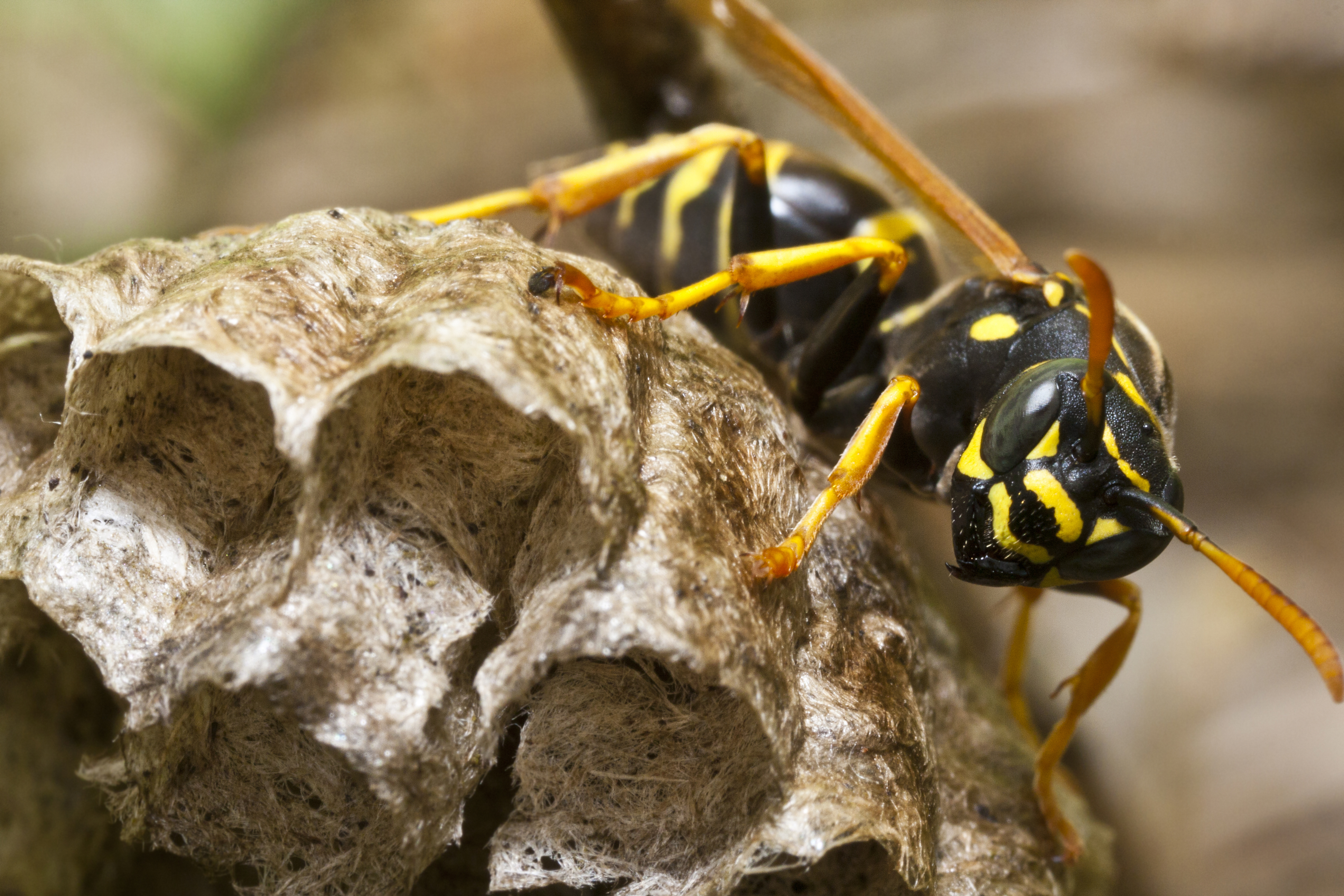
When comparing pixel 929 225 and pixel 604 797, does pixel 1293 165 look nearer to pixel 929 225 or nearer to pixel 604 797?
pixel 929 225

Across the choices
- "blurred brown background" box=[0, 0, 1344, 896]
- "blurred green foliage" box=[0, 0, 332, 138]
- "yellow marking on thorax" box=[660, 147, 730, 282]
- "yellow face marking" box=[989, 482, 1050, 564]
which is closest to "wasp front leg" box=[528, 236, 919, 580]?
"yellow face marking" box=[989, 482, 1050, 564]

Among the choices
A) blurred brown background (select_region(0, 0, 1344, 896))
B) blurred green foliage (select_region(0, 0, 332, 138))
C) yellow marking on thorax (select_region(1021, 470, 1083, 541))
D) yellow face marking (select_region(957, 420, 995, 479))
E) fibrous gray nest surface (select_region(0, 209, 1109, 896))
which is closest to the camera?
fibrous gray nest surface (select_region(0, 209, 1109, 896))

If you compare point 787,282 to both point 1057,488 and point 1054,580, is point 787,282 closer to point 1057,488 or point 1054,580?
point 1057,488

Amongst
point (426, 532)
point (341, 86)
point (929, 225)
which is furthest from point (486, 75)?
point (426, 532)

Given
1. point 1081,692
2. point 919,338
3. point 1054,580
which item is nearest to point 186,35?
point 919,338

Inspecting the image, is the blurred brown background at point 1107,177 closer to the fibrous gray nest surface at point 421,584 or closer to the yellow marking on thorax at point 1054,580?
the yellow marking on thorax at point 1054,580

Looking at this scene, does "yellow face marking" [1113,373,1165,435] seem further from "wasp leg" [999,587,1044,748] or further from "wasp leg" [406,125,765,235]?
"wasp leg" [406,125,765,235]
